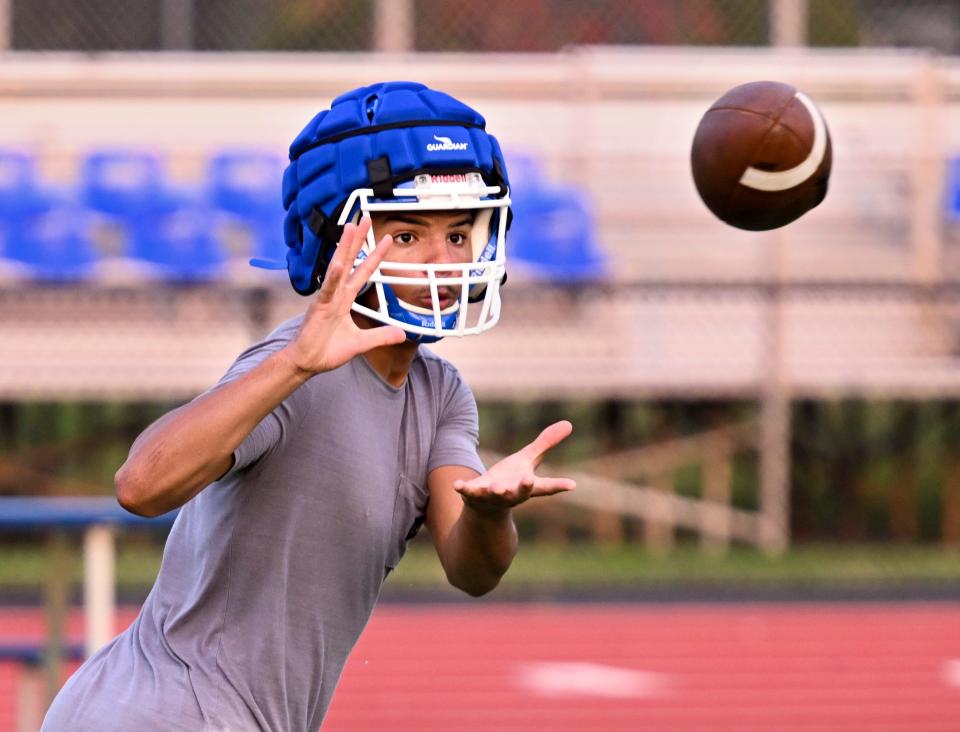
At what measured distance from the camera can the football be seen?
3881 mm

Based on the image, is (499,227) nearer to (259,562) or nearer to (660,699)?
(259,562)

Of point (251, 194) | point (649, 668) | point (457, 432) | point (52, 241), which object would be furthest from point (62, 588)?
point (52, 241)

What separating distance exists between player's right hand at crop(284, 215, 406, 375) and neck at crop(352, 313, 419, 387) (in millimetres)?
300

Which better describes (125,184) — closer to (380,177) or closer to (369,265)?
(380,177)

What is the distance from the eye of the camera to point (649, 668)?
8.34 meters

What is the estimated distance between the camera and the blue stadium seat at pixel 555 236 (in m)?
12.0

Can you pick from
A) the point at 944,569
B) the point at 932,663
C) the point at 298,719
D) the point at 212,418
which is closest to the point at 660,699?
the point at 932,663

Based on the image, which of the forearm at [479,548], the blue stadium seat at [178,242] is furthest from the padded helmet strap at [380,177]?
the blue stadium seat at [178,242]

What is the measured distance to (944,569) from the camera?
1116 cm

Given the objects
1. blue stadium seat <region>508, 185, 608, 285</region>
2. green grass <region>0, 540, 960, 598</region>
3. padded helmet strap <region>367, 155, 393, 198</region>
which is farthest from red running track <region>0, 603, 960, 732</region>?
padded helmet strap <region>367, 155, 393, 198</region>

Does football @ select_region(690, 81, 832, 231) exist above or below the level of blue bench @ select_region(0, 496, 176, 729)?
above

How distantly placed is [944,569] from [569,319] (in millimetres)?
3101

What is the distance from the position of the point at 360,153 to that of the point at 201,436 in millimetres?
583

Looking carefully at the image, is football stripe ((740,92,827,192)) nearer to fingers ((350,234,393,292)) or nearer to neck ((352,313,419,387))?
neck ((352,313,419,387))
